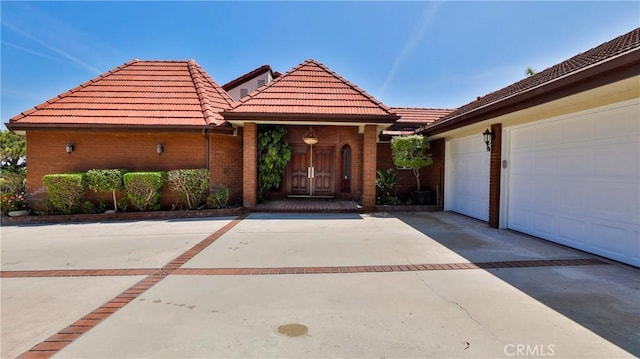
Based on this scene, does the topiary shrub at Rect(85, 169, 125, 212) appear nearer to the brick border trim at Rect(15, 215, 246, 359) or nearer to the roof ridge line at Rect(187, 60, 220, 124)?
the roof ridge line at Rect(187, 60, 220, 124)

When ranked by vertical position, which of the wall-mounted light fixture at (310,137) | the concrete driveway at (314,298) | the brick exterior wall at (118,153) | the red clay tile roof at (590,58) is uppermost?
the red clay tile roof at (590,58)

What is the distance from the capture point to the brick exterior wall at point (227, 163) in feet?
35.1

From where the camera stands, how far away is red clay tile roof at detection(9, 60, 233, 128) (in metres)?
10.1

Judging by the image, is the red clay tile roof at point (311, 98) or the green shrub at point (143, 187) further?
the red clay tile roof at point (311, 98)

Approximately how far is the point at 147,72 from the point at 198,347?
44.6 ft

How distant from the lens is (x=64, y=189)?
9336 millimetres

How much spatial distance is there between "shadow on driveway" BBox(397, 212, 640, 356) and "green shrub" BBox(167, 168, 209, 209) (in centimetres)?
719

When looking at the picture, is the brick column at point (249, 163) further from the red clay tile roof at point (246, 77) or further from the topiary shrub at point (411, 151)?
the red clay tile roof at point (246, 77)

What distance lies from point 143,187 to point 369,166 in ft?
24.6

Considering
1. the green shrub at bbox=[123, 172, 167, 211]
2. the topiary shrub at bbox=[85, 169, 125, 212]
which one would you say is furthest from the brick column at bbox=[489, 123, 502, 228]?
the topiary shrub at bbox=[85, 169, 125, 212]

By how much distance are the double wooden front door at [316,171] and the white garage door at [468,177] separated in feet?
15.5

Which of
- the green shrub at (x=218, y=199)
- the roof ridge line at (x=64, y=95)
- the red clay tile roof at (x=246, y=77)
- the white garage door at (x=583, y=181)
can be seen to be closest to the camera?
the white garage door at (x=583, y=181)

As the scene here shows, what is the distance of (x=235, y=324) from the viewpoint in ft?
9.93

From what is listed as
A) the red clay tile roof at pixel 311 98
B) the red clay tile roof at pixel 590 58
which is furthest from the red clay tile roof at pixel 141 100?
the red clay tile roof at pixel 590 58
